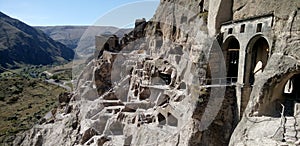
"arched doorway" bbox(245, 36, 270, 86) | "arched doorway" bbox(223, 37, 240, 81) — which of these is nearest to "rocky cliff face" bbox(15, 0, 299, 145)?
"arched doorway" bbox(223, 37, 240, 81)

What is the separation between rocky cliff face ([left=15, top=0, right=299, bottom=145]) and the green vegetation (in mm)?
21728

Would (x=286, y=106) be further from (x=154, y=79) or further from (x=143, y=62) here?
(x=143, y=62)

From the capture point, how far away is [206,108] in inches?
751

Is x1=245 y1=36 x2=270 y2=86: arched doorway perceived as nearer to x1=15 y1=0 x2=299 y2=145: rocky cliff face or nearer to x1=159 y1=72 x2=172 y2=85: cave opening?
x1=15 y1=0 x2=299 y2=145: rocky cliff face

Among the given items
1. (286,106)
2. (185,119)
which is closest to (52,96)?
(185,119)

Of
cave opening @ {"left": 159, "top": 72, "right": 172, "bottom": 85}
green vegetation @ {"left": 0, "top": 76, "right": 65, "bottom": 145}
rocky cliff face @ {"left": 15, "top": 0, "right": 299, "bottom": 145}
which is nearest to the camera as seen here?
rocky cliff face @ {"left": 15, "top": 0, "right": 299, "bottom": 145}

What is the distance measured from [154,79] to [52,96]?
238 feet

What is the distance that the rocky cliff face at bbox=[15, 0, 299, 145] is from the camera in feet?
53.8

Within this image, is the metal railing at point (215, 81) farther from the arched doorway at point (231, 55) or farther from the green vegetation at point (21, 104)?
the green vegetation at point (21, 104)

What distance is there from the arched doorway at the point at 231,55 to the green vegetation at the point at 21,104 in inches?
1844

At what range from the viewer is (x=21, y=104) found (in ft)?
285

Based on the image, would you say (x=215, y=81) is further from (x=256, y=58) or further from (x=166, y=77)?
(x=166, y=77)

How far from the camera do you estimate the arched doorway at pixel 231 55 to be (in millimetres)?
22281

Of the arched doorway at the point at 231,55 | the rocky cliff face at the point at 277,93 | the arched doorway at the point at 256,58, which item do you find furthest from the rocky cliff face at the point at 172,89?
the arched doorway at the point at 256,58
